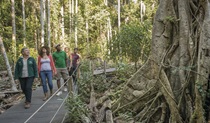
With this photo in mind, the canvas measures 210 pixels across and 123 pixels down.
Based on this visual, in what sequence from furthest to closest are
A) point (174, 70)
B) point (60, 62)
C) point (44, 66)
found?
point (60, 62), point (44, 66), point (174, 70)

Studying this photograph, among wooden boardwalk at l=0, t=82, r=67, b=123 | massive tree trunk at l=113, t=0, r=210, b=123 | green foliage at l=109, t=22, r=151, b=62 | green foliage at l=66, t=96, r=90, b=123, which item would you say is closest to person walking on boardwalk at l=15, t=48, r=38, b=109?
wooden boardwalk at l=0, t=82, r=67, b=123

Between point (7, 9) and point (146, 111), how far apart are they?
23.7 metres

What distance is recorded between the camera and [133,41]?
1470 centimetres

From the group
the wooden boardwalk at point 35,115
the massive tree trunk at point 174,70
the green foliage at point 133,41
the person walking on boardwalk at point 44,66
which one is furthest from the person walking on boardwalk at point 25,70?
the green foliage at point 133,41

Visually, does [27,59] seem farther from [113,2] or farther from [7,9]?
[113,2]

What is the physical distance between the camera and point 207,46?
5.82 metres

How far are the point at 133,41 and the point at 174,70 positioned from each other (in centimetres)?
859

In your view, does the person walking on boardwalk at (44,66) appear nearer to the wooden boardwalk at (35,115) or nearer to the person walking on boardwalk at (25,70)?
the person walking on boardwalk at (25,70)

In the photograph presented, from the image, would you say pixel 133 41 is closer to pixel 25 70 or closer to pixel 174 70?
pixel 25 70

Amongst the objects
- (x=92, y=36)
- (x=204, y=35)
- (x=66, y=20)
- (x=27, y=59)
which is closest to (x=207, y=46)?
(x=204, y=35)

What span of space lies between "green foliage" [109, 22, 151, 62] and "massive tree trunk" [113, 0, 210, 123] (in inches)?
273

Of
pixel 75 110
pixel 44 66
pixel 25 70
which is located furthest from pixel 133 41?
pixel 75 110

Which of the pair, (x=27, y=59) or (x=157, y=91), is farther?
(x=27, y=59)

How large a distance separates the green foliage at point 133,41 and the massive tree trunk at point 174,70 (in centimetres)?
694
